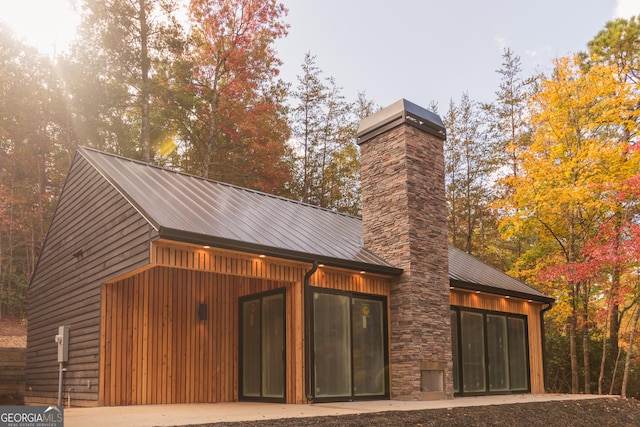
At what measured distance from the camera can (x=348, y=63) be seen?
2283 cm

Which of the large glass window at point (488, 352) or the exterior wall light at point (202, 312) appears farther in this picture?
the large glass window at point (488, 352)

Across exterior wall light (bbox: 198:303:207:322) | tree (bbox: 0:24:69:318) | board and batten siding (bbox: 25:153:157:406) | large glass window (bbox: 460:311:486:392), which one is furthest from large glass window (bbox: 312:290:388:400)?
tree (bbox: 0:24:69:318)

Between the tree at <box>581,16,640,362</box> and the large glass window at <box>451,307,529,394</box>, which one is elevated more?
the tree at <box>581,16,640,362</box>

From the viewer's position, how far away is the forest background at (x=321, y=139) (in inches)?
541

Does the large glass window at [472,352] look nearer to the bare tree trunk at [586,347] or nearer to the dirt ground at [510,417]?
the dirt ground at [510,417]

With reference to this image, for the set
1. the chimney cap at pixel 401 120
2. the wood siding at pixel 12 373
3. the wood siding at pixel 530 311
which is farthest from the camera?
the wood siding at pixel 12 373

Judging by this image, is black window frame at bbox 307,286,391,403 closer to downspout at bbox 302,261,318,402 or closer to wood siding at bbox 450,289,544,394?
downspout at bbox 302,261,318,402

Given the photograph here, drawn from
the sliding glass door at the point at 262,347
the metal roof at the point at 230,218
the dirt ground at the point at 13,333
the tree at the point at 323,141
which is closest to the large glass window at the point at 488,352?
the metal roof at the point at 230,218

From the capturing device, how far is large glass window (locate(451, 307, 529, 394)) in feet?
35.9

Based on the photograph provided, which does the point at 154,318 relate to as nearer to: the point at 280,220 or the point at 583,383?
the point at 280,220

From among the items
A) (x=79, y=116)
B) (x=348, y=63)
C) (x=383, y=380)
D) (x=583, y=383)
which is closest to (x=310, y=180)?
(x=348, y=63)

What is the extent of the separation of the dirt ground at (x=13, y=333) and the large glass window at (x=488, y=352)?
39.5 feet

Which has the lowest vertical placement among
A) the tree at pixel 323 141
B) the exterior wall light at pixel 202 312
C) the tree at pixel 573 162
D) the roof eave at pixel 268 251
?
the exterior wall light at pixel 202 312

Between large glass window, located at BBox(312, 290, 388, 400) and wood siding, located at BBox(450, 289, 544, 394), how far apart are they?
2.59 metres
